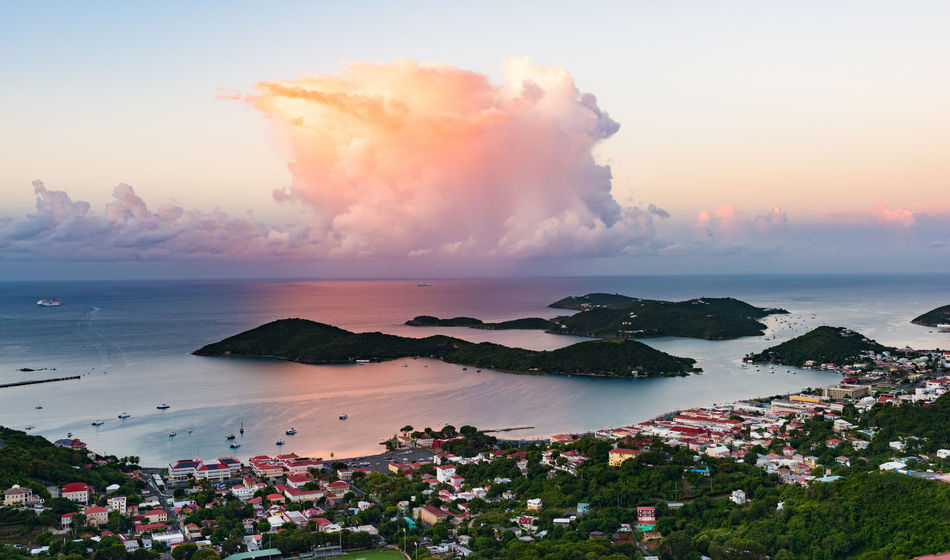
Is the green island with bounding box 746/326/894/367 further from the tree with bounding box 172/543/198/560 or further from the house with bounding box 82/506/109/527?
the house with bounding box 82/506/109/527

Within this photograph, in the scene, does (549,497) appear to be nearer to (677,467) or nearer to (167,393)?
(677,467)

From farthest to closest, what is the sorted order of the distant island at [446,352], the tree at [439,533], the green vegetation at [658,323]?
the green vegetation at [658,323], the distant island at [446,352], the tree at [439,533]

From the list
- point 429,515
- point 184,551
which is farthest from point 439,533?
point 184,551

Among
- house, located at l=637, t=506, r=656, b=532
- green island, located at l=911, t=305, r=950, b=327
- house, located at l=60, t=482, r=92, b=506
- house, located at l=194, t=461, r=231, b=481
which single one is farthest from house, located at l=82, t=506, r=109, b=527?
green island, located at l=911, t=305, r=950, b=327

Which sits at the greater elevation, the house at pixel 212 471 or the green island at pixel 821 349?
the green island at pixel 821 349

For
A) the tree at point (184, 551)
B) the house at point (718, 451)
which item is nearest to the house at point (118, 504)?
the tree at point (184, 551)

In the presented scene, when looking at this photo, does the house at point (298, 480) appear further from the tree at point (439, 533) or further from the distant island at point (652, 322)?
the distant island at point (652, 322)

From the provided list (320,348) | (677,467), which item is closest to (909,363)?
(677,467)
